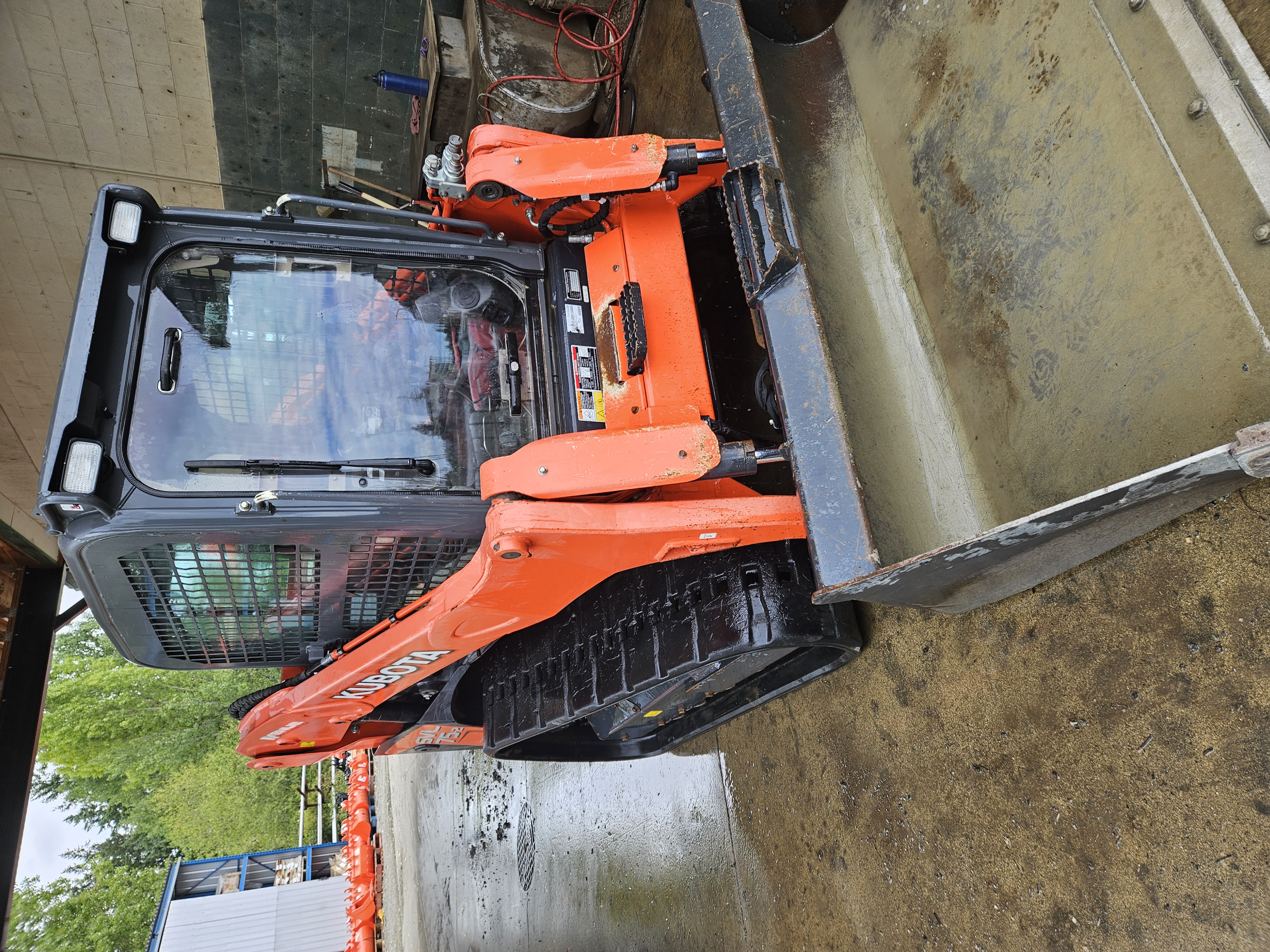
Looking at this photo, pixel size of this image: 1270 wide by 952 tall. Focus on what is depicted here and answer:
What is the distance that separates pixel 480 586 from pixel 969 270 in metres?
1.67

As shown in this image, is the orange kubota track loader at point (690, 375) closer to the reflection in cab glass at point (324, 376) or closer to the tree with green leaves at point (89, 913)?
the reflection in cab glass at point (324, 376)

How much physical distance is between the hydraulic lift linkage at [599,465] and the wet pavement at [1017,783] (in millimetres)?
729

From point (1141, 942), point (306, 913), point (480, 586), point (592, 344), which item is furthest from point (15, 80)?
point (306, 913)

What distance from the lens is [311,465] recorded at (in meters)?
2.04

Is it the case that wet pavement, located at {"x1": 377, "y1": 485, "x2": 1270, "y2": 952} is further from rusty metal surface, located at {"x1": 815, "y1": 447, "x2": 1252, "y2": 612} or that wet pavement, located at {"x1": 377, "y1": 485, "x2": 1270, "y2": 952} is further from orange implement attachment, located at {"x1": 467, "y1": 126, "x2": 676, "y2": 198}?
A: orange implement attachment, located at {"x1": 467, "y1": 126, "x2": 676, "y2": 198}

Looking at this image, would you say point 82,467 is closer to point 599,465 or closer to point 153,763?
point 599,465

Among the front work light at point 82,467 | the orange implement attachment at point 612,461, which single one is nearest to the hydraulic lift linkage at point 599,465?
the orange implement attachment at point 612,461

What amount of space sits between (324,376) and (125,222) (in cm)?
68

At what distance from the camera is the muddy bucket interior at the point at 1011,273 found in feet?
5.06

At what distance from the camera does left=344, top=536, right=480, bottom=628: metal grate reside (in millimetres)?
2164

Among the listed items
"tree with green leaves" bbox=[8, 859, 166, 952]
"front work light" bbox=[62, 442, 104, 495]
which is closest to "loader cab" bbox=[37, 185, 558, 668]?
"front work light" bbox=[62, 442, 104, 495]

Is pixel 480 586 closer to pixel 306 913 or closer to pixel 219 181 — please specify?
pixel 219 181

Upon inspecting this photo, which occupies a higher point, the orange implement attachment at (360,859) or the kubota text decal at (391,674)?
the kubota text decal at (391,674)

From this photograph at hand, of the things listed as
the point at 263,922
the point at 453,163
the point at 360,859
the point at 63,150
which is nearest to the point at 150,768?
the point at 263,922
